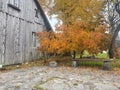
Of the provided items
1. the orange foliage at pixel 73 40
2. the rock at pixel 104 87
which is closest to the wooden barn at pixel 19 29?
the orange foliage at pixel 73 40

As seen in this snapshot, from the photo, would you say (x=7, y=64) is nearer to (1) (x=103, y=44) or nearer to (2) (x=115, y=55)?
(1) (x=103, y=44)

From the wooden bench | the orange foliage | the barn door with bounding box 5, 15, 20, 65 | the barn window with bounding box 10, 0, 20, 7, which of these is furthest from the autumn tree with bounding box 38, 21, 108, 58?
the barn window with bounding box 10, 0, 20, 7

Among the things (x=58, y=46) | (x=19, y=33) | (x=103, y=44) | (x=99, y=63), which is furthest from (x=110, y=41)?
(x=19, y=33)

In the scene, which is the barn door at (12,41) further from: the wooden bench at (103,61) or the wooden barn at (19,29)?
the wooden bench at (103,61)

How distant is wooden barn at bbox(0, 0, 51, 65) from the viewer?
50.1ft

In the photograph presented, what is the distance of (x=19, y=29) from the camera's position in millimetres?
17297

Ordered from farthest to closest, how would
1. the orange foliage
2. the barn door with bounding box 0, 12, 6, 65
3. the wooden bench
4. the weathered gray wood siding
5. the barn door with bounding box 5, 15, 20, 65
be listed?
the orange foliage, the wooden bench, the barn door with bounding box 5, 15, 20, 65, the weathered gray wood siding, the barn door with bounding box 0, 12, 6, 65

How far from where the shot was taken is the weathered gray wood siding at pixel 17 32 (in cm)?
1523

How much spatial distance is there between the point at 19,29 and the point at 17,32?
389 millimetres

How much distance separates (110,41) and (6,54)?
9678 mm

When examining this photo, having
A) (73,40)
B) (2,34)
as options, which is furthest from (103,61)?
(2,34)

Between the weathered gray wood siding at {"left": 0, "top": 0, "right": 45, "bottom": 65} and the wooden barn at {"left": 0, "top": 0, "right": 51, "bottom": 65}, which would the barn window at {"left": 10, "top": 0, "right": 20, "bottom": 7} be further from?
the weathered gray wood siding at {"left": 0, "top": 0, "right": 45, "bottom": 65}

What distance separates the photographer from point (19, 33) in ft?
56.8

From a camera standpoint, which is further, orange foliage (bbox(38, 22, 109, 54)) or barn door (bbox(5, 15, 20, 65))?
orange foliage (bbox(38, 22, 109, 54))
